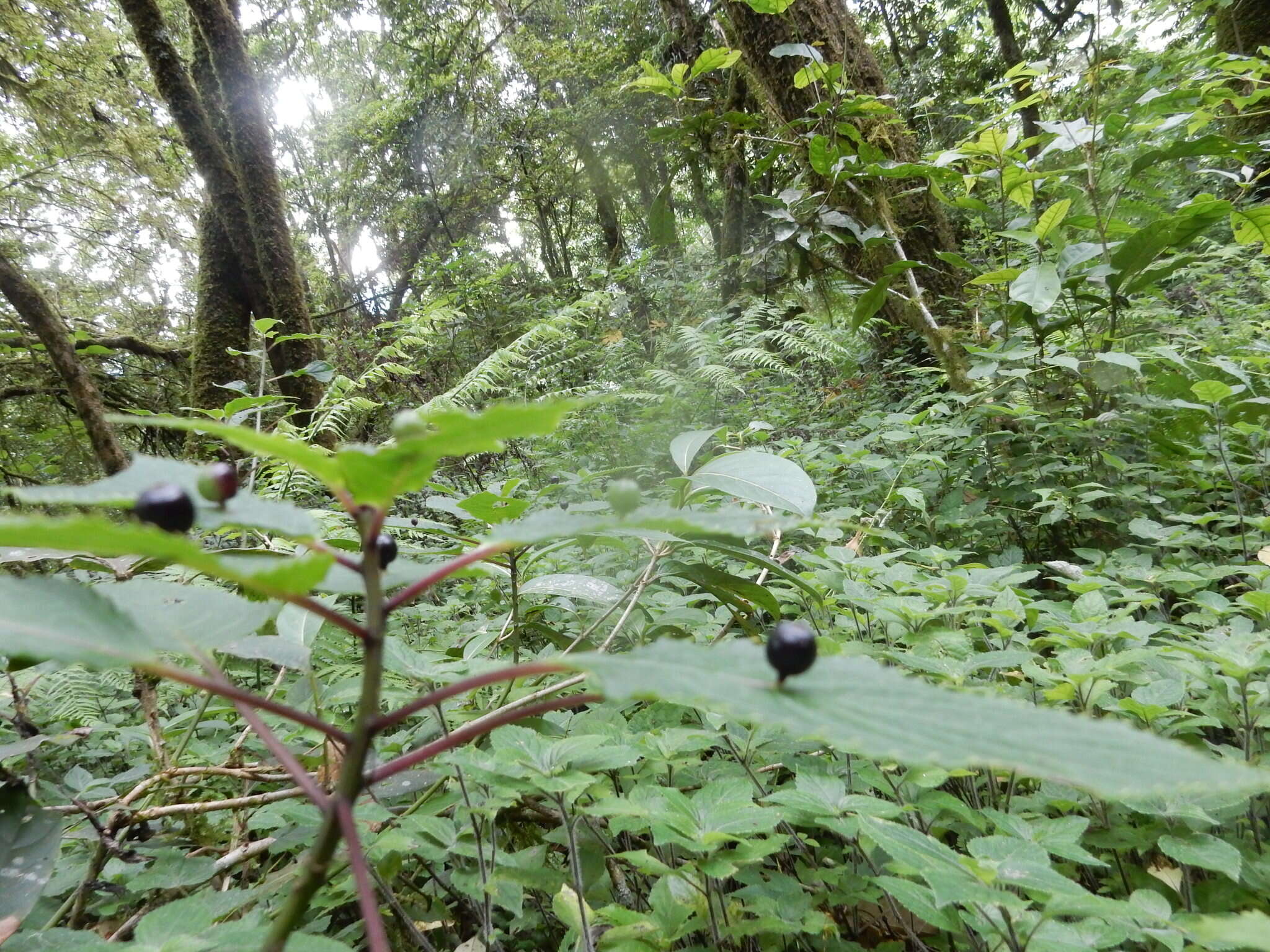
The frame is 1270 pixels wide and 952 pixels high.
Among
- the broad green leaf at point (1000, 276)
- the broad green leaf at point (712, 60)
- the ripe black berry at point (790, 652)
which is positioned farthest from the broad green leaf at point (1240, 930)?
the broad green leaf at point (712, 60)

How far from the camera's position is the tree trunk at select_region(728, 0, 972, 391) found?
287cm

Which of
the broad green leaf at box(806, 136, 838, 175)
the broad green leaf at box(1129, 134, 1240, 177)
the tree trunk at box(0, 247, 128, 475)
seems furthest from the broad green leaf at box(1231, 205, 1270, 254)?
the tree trunk at box(0, 247, 128, 475)

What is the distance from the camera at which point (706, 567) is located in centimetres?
103

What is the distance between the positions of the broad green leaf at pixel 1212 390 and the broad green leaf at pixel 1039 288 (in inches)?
16.9

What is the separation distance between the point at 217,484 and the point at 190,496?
3cm

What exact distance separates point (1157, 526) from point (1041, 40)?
362 inches

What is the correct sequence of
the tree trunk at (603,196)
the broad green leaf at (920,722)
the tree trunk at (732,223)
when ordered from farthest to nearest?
the tree trunk at (603,196) < the tree trunk at (732,223) < the broad green leaf at (920,722)

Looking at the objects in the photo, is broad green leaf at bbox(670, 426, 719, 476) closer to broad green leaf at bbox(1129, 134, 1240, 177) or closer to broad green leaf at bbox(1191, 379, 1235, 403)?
broad green leaf at bbox(1191, 379, 1235, 403)

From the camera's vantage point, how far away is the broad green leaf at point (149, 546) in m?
0.29

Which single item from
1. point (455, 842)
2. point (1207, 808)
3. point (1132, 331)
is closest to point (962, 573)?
point (1207, 808)

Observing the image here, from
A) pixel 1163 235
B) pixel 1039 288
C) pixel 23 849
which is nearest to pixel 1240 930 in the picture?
pixel 23 849

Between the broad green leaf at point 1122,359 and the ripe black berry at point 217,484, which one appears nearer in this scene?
the ripe black berry at point 217,484

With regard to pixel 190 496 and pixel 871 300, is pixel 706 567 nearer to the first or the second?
pixel 190 496

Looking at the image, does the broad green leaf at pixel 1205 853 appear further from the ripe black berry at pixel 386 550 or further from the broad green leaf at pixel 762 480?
the ripe black berry at pixel 386 550
